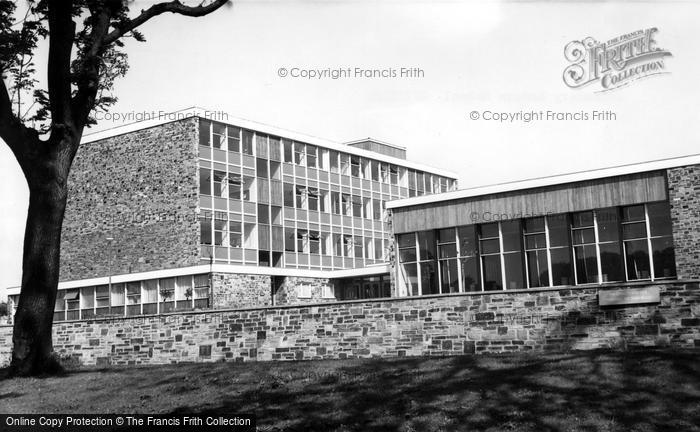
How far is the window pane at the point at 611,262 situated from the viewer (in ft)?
105

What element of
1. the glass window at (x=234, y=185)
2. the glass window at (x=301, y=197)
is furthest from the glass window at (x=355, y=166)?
the glass window at (x=234, y=185)

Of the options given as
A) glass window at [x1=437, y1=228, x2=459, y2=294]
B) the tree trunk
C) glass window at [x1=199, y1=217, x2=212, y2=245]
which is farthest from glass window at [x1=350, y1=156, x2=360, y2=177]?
the tree trunk

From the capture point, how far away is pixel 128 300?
161ft

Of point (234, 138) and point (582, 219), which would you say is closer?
point (582, 219)

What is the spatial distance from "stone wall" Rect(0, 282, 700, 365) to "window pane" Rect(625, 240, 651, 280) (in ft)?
46.2

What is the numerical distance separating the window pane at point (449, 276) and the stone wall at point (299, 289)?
1439cm

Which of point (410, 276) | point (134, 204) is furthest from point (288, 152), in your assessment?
point (410, 276)

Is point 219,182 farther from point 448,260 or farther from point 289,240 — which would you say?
point 448,260

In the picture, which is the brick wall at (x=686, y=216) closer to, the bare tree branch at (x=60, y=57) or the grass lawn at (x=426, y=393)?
the grass lawn at (x=426, y=393)

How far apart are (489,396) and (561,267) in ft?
69.8

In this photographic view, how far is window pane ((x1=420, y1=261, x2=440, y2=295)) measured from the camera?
36.6 meters

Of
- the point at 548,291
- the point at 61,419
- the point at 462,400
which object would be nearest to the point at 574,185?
the point at 548,291

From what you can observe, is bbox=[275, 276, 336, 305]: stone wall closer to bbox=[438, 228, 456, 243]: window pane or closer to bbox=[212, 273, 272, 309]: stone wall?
bbox=[212, 273, 272, 309]: stone wall

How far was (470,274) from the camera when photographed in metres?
35.6
